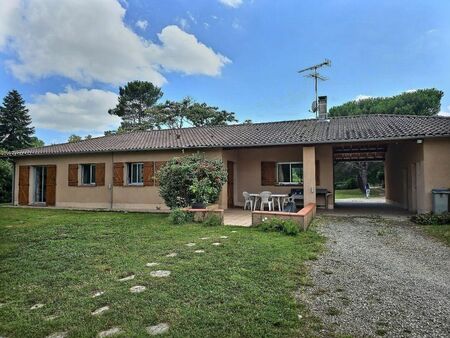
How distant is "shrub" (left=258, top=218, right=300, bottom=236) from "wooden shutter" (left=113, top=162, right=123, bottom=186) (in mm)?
8926

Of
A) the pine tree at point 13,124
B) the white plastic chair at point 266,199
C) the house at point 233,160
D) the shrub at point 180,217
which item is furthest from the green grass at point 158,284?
the pine tree at point 13,124

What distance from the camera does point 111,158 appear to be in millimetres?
15812

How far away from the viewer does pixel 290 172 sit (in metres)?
15.5

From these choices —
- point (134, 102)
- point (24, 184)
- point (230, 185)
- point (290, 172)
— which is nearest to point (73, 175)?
point (24, 184)

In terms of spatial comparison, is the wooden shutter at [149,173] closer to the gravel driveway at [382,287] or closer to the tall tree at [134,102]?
the gravel driveway at [382,287]

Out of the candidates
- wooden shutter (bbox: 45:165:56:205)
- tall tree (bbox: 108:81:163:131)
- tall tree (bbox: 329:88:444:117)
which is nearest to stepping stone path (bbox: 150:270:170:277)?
wooden shutter (bbox: 45:165:56:205)

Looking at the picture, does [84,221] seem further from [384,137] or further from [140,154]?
[384,137]

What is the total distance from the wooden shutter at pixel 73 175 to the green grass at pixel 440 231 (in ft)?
50.9

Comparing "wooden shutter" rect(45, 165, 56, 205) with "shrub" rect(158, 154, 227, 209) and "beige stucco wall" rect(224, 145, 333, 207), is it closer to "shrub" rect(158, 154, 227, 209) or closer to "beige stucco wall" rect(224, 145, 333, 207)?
"shrub" rect(158, 154, 227, 209)

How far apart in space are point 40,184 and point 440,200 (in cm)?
1979

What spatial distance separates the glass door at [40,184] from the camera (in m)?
18.1

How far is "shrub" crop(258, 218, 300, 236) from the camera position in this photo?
321 inches

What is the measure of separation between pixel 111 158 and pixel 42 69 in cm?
658

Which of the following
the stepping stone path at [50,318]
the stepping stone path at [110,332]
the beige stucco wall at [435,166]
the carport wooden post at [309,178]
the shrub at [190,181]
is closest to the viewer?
the stepping stone path at [110,332]
